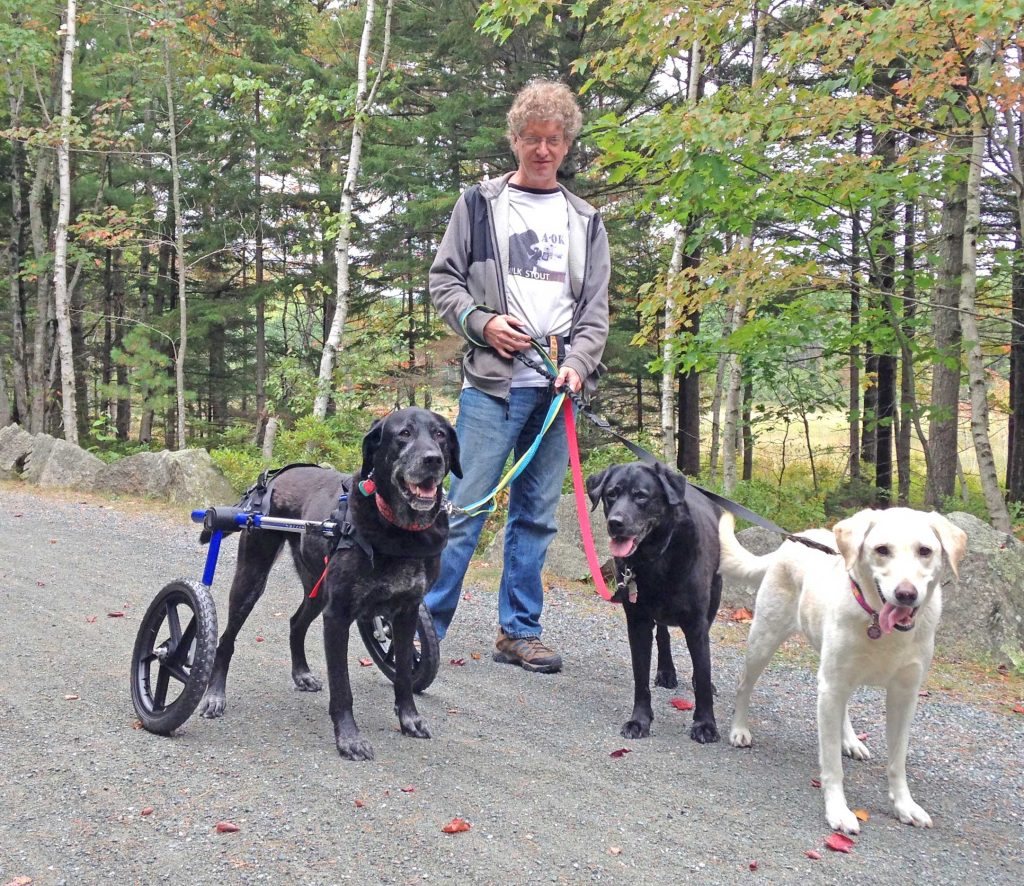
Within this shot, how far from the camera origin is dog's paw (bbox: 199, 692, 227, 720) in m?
3.80

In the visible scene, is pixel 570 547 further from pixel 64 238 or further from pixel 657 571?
pixel 64 238

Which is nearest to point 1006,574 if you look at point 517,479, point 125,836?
point 517,479

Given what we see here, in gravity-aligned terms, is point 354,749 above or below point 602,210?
below

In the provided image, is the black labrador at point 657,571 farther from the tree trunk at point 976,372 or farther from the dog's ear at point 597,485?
the tree trunk at point 976,372

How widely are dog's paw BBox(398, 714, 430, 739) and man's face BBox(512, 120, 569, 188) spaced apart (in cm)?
288

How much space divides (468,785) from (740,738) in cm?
132

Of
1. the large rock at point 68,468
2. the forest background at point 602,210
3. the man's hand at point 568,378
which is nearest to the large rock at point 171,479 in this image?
the large rock at point 68,468

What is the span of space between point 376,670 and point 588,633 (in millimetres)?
1664

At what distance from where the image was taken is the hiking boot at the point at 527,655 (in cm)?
473

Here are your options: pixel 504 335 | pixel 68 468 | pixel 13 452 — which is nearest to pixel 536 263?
pixel 504 335

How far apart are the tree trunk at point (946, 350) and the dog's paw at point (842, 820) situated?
630 centimetres

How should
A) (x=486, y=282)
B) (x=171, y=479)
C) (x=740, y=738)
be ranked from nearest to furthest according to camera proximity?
(x=740, y=738) → (x=486, y=282) → (x=171, y=479)

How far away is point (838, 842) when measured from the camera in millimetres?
2795

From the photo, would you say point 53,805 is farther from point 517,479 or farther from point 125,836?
point 517,479
